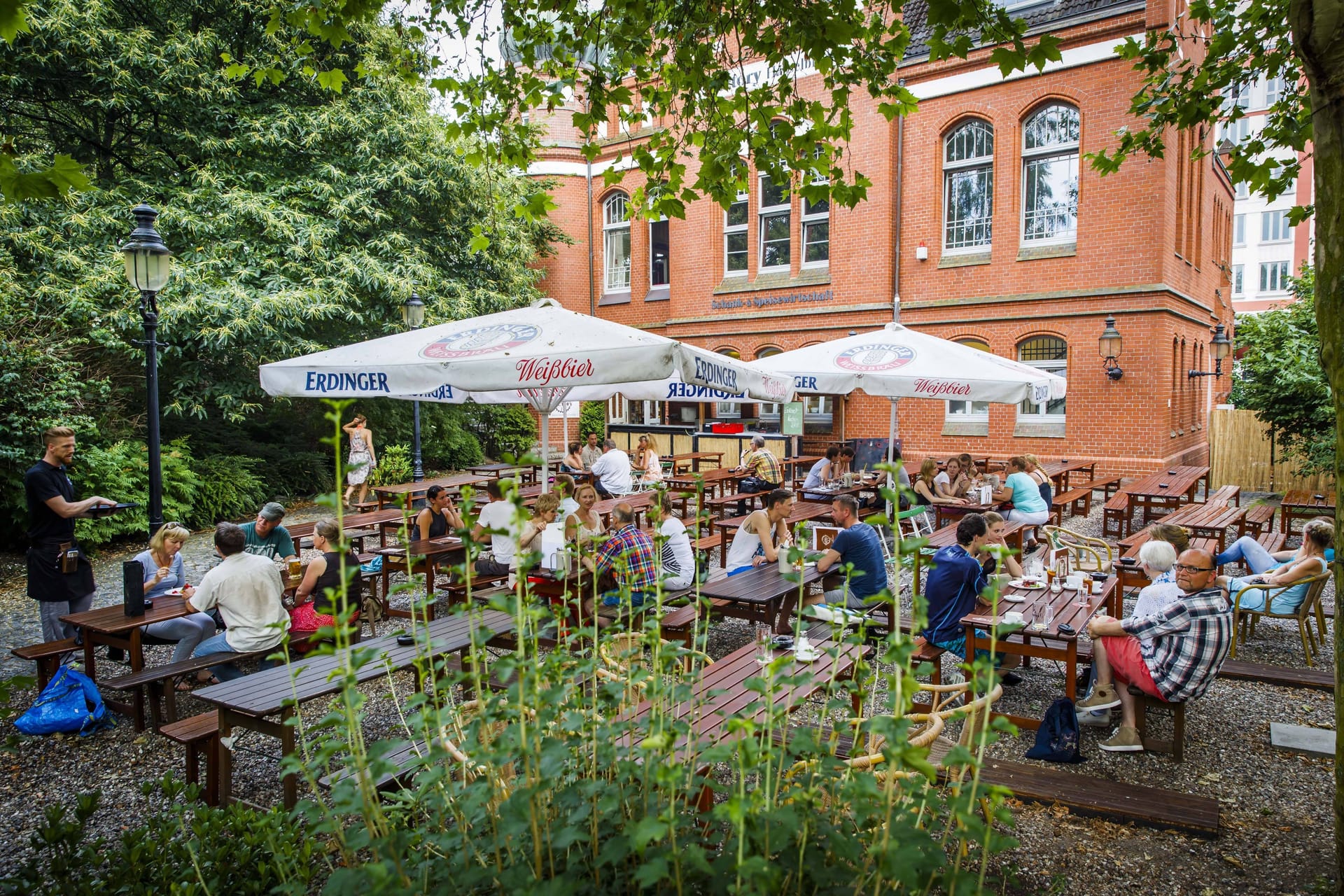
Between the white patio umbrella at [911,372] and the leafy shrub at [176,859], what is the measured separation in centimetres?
675

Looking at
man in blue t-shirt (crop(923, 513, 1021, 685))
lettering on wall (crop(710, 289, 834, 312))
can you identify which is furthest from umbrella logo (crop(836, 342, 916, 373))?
lettering on wall (crop(710, 289, 834, 312))

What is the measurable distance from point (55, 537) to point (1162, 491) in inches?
489

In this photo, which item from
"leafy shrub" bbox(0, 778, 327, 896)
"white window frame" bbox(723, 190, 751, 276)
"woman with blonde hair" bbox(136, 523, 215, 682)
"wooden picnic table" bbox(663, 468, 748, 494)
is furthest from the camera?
"white window frame" bbox(723, 190, 751, 276)

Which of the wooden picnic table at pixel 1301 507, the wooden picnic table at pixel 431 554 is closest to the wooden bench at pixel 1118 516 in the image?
the wooden picnic table at pixel 1301 507

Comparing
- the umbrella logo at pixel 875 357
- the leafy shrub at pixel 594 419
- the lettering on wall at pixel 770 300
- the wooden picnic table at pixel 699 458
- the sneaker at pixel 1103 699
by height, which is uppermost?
the lettering on wall at pixel 770 300

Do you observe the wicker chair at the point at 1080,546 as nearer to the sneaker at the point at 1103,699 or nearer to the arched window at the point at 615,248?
the sneaker at the point at 1103,699

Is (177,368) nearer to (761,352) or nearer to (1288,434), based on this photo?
(761,352)

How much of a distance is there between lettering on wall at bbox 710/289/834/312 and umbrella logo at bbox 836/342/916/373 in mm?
9710

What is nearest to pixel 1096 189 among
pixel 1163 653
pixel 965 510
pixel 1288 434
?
pixel 1288 434

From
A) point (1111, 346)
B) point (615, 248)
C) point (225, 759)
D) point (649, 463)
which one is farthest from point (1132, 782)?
point (615, 248)

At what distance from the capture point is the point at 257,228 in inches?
568

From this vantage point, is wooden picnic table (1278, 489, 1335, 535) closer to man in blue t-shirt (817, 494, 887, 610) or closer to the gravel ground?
the gravel ground

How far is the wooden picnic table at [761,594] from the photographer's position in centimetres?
553

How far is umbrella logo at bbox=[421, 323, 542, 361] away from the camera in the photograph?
5.81 meters
